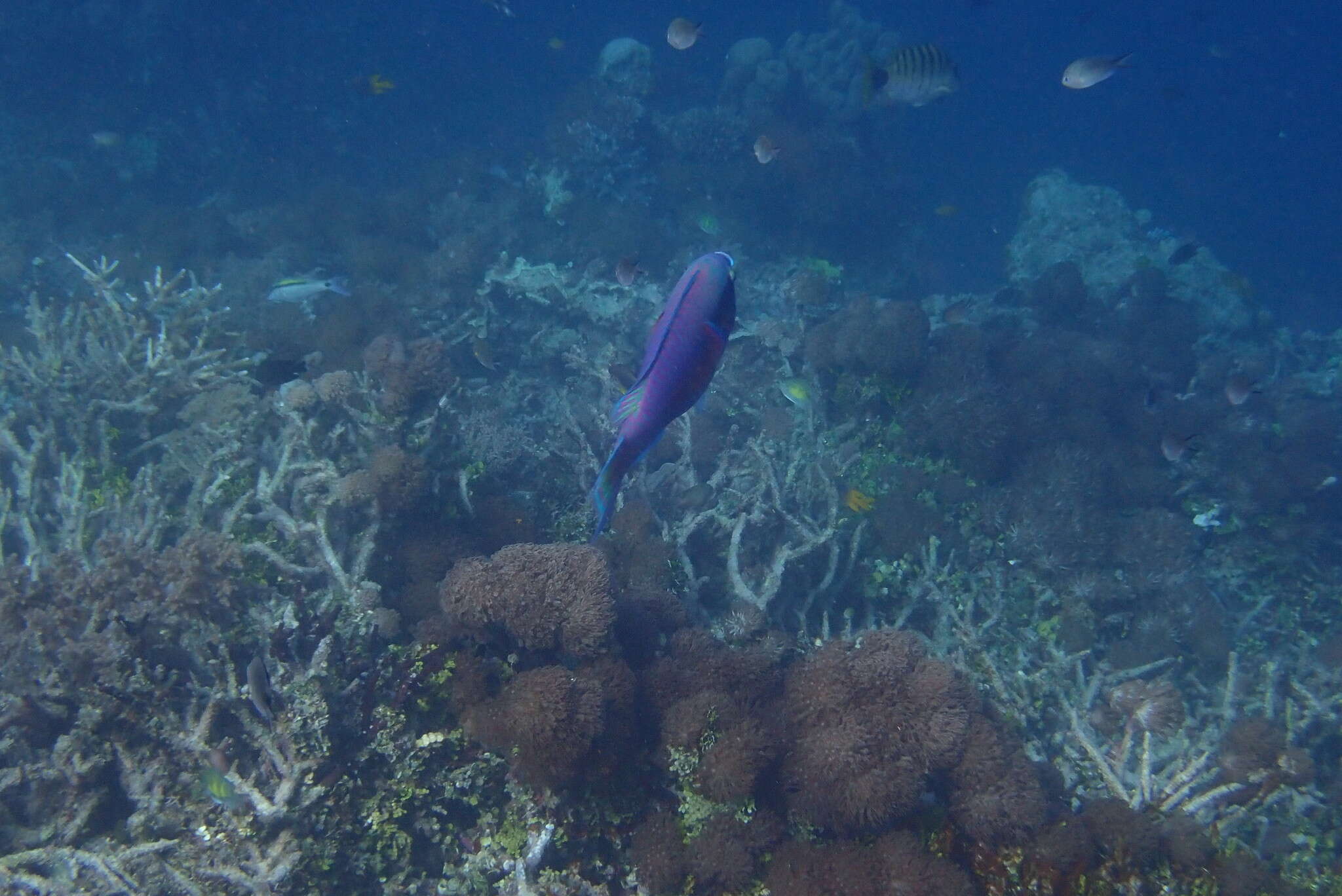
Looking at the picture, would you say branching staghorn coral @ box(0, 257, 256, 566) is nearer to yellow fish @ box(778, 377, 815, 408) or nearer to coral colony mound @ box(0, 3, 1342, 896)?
coral colony mound @ box(0, 3, 1342, 896)

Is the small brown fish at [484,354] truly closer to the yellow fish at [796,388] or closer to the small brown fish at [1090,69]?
the yellow fish at [796,388]

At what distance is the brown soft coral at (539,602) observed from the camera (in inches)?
139

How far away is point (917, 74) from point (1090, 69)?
267 cm

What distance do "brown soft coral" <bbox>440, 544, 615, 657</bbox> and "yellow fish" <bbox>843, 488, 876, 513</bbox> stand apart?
3.98 m

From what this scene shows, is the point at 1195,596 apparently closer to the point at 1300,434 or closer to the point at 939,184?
the point at 1300,434

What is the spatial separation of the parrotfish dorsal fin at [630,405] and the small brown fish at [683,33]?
10.7m

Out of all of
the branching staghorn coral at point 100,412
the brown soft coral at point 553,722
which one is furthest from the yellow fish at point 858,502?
the branching staghorn coral at point 100,412

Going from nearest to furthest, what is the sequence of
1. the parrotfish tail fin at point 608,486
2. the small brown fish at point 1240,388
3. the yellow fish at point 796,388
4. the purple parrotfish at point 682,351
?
the purple parrotfish at point 682,351, the parrotfish tail fin at point 608,486, the yellow fish at point 796,388, the small brown fish at point 1240,388

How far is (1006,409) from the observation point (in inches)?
309

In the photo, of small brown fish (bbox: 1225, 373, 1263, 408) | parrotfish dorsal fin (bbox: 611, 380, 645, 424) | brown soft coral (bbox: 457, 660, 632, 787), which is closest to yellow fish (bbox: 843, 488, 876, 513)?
brown soft coral (bbox: 457, 660, 632, 787)

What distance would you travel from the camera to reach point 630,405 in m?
1.70

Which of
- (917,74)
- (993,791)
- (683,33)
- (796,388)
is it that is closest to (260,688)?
(993,791)

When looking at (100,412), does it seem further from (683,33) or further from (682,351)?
(683,33)

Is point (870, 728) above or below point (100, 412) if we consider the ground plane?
above
